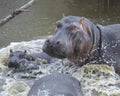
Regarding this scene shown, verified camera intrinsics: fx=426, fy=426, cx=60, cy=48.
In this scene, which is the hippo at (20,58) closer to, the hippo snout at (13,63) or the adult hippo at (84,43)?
the hippo snout at (13,63)

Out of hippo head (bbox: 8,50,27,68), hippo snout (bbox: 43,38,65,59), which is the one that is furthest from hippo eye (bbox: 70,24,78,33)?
hippo head (bbox: 8,50,27,68)

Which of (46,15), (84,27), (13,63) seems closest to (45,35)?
(46,15)

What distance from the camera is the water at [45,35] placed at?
529cm

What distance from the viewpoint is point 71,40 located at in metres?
4.85

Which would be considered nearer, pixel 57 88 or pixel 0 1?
pixel 57 88

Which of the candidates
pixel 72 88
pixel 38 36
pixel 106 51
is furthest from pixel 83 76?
pixel 38 36

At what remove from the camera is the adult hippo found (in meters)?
4.70

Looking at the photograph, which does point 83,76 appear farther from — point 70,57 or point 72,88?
point 72,88

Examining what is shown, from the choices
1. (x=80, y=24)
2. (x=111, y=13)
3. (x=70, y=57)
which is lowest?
(x=111, y=13)

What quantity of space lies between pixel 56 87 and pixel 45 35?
533 centimetres

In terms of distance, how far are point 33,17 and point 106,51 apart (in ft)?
22.3

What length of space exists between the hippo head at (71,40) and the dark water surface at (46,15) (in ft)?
12.4

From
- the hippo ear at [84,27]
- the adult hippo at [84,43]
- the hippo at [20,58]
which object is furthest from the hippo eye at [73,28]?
the hippo at [20,58]

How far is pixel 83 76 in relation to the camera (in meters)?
5.58
